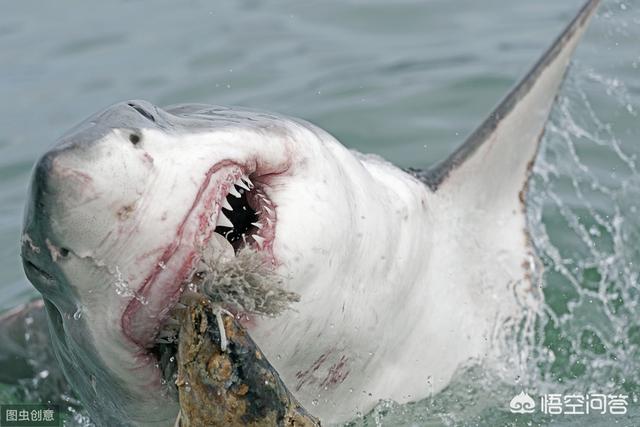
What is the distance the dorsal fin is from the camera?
3652 mm

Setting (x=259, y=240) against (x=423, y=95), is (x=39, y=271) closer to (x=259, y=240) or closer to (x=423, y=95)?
(x=259, y=240)

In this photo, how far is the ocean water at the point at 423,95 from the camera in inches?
148

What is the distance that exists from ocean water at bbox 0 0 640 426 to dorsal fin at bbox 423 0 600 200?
1.65 ft

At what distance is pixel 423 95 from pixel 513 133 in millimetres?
2973

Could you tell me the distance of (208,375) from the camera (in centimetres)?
214

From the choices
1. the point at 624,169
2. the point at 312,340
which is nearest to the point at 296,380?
the point at 312,340

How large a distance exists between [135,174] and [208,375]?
0.43 m

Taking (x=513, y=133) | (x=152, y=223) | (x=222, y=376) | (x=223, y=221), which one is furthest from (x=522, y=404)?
(x=152, y=223)

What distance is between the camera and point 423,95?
263 inches

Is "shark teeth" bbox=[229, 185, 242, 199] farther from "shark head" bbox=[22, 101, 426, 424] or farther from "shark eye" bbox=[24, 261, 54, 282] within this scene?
"shark eye" bbox=[24, 261, 54, 282]

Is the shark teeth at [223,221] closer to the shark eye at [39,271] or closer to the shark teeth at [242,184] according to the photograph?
the shark teeth at [242,184]

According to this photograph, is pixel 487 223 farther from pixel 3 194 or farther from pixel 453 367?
pixel 3 194

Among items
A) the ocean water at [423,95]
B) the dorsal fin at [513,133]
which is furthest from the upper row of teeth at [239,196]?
the dorsal fin at [513,133]

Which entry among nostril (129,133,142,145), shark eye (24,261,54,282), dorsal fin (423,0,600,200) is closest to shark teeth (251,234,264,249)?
nostril (129,133,142,145)
